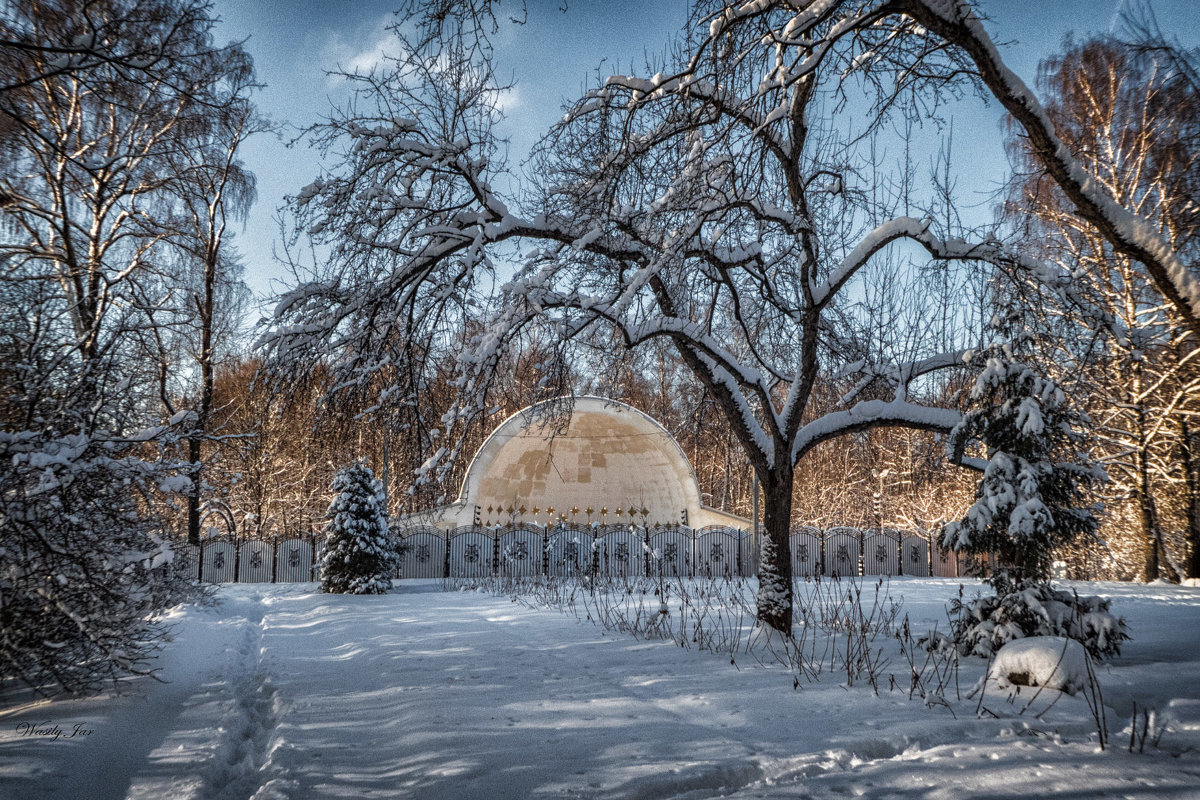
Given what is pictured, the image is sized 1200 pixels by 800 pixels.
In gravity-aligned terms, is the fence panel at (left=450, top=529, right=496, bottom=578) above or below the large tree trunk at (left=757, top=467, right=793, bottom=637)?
below

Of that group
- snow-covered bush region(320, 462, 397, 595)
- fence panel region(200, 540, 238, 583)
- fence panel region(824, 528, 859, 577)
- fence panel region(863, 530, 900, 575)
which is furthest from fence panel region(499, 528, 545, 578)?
fence panel region(863, 530, 900, 575)

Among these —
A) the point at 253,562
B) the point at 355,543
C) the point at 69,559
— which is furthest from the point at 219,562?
the point at 69,559

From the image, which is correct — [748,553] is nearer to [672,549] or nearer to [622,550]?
[672,549]

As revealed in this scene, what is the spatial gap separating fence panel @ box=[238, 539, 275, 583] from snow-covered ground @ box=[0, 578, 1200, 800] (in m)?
11.2

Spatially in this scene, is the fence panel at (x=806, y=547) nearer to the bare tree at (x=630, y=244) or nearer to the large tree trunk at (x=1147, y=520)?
→ the large tree trunk at (x=1147, y=520)

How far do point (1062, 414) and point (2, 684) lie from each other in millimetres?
9267

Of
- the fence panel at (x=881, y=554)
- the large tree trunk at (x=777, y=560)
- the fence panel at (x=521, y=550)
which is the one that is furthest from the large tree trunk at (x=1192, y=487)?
the fence panel at (x=521, y=550)

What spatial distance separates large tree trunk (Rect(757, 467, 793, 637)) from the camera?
24.1 feet

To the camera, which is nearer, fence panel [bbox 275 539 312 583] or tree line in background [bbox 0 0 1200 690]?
tree line in background [bbox 0 0 1200 690]

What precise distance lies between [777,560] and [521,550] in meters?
11.6

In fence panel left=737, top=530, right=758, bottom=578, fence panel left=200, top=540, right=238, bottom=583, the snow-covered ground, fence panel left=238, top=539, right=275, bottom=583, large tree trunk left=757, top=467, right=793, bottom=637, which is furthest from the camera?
fence panel left=737, top=530, right=758, bottom=578

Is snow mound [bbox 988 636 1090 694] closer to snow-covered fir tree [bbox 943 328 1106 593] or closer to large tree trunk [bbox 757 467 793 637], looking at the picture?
snow-covered fir tree [bbox 943 328 1106 593]

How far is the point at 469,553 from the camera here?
1820 centimetres

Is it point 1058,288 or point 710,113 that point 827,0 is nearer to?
point 710,113
